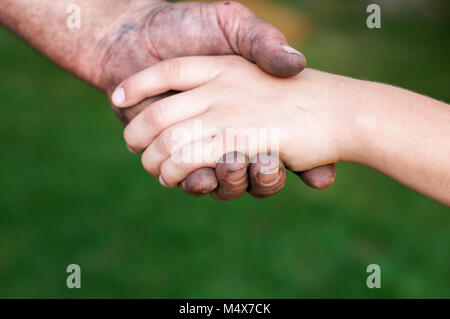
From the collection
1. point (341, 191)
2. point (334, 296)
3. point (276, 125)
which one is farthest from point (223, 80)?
point (341, 191)

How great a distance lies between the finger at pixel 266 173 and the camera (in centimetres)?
194

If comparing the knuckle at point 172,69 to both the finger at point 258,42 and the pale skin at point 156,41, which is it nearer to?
the pale skin at point 156,41

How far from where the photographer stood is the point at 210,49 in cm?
232

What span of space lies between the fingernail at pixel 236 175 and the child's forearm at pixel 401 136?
429 millimetres

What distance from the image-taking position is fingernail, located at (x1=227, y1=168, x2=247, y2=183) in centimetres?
193

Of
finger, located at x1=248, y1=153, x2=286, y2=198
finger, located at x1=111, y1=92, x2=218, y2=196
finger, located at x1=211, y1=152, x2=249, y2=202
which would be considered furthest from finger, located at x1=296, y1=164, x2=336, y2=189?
finger, located at x1=111, y1=92, x2=218, y2=196

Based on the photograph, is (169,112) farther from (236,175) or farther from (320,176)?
(320,176)

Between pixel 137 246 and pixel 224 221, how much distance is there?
0.69m

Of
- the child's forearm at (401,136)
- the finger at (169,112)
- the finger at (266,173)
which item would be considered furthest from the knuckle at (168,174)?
the child's forearm at (401,136)

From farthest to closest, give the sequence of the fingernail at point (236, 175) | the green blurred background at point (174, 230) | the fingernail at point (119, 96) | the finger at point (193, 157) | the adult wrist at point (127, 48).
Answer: the green blurred background at point (174, 230), the adult wrist at point (127, 48), the fingernail at point (119, 96), the finger at point (193, 157), the fingernail at point (236, 175)

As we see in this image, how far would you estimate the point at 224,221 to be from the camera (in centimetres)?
405

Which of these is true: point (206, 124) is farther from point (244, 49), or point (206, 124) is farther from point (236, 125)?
point (244, 49)

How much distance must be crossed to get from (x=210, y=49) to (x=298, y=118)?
0.53 metres

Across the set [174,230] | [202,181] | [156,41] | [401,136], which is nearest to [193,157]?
[202,181]
